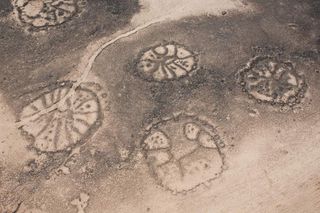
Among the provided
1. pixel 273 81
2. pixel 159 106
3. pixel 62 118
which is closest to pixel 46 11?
pixel 62 118

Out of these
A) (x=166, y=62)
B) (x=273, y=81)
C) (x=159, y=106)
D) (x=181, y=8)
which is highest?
(x=181, y=8)

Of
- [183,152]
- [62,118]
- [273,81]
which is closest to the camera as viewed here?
[183,152]

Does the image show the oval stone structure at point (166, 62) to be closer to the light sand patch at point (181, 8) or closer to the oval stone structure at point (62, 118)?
the light sand patch at point (181, 8)

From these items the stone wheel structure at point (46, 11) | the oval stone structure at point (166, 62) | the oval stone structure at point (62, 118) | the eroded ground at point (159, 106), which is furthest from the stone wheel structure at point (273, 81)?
the stone wheel structure at point (46, 11)

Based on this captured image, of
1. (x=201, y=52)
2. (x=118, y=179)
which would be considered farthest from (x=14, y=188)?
(x=201, y=52)

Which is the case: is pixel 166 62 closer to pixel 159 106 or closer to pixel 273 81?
pixel 159 106

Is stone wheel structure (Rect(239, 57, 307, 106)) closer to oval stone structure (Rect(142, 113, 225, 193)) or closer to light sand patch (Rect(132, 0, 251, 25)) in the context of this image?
oval stone structure (Rect(142, 113, 225, 193))

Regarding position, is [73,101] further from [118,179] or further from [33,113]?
[118,179]

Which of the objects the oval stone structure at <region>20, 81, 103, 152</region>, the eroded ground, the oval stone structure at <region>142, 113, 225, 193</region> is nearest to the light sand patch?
the eroded ground
